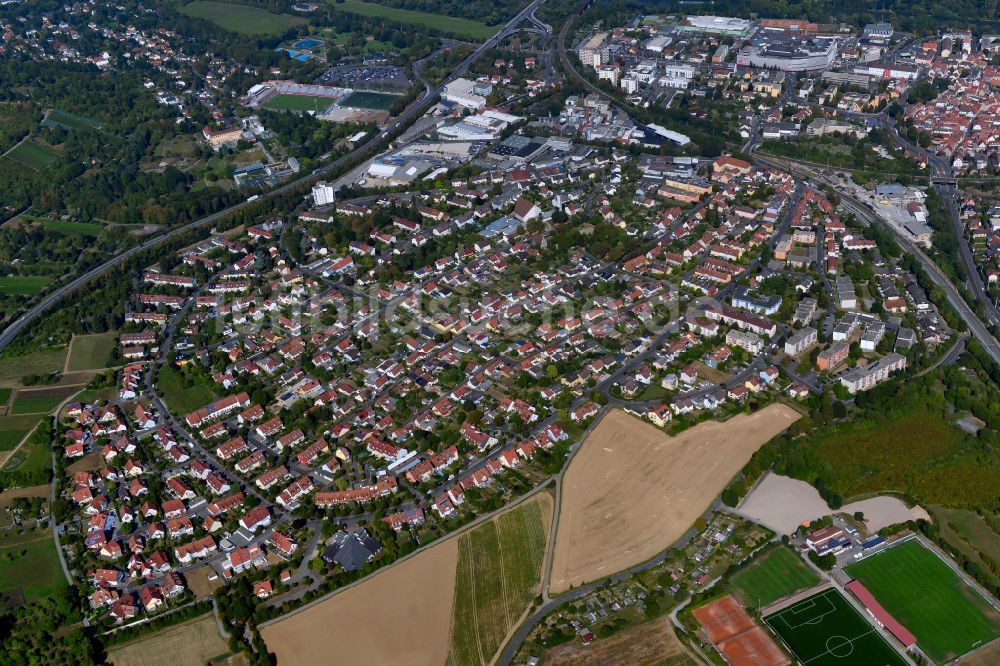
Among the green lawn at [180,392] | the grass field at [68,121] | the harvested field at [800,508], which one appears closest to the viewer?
the harvested field at [800,508]

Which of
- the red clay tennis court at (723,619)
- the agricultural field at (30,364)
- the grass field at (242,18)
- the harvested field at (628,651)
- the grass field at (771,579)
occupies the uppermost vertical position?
the grass field at (242,18)

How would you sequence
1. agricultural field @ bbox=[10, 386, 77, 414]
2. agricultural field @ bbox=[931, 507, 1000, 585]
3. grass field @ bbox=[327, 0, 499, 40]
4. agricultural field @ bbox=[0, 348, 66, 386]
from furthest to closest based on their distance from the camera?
1. grass field @ bbox=[327, 0, 499, 40]
2. agricultural field @ bbox=[0, 348, 66, 386]
3. agricultural field @ bbox=[10, 386, 77, 414]
4. agricultural field @ bbox=[931, 507, 1000, 585]

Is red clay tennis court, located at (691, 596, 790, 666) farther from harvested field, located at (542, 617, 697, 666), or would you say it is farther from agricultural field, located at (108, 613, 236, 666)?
agricultural field, located at (108, 613, 236, 666)

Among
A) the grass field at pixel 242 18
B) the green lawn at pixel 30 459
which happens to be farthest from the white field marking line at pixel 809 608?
the grass field at pixel 242 18

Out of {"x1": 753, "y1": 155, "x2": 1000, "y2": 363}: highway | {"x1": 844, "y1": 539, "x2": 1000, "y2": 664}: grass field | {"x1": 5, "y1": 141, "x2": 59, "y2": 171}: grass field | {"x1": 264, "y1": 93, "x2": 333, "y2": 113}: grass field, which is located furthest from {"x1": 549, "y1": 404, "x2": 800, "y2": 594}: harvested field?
{"x1": 5, "y1": 141, "x2": 59, "y2": 171}: grass field

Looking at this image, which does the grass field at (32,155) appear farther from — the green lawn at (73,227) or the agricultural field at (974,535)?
the agricultural field at (974,535)

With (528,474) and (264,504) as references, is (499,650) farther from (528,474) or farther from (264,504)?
(264,504)

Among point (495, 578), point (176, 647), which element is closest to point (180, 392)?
point (176, 647)
